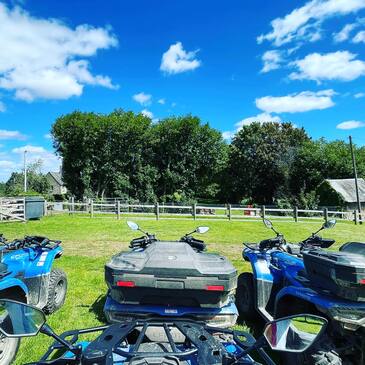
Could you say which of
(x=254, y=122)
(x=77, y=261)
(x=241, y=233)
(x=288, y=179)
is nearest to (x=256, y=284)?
(x=77, y=261)

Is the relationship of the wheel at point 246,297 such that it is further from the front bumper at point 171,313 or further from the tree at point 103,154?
the tree at point 103,154

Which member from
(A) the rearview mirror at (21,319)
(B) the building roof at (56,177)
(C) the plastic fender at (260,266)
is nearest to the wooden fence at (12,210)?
(C) the plastic fender at (260,266)

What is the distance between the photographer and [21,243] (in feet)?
17.7

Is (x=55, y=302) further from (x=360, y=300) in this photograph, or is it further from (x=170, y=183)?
(x=170, y=183)

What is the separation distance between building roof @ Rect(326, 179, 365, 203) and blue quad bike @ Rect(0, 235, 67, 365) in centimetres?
3447

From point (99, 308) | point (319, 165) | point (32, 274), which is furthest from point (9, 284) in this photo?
point (319, 165)

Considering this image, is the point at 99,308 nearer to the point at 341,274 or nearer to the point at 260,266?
the point at 260,266

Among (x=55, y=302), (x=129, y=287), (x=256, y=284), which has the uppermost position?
(x=129, y=287)

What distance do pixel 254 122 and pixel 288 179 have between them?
360 inches

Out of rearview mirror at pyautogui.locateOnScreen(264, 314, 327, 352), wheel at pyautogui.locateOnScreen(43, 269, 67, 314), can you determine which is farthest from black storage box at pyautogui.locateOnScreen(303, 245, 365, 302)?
wheel at pyautogui.locateOnScreen(43, 269, 67, 314)

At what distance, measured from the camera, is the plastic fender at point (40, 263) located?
4.96 metres

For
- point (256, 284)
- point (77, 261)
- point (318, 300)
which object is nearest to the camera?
point (318, 300)

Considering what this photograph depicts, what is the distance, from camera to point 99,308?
5852 millimetres

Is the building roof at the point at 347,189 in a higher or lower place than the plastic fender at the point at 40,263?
higher
